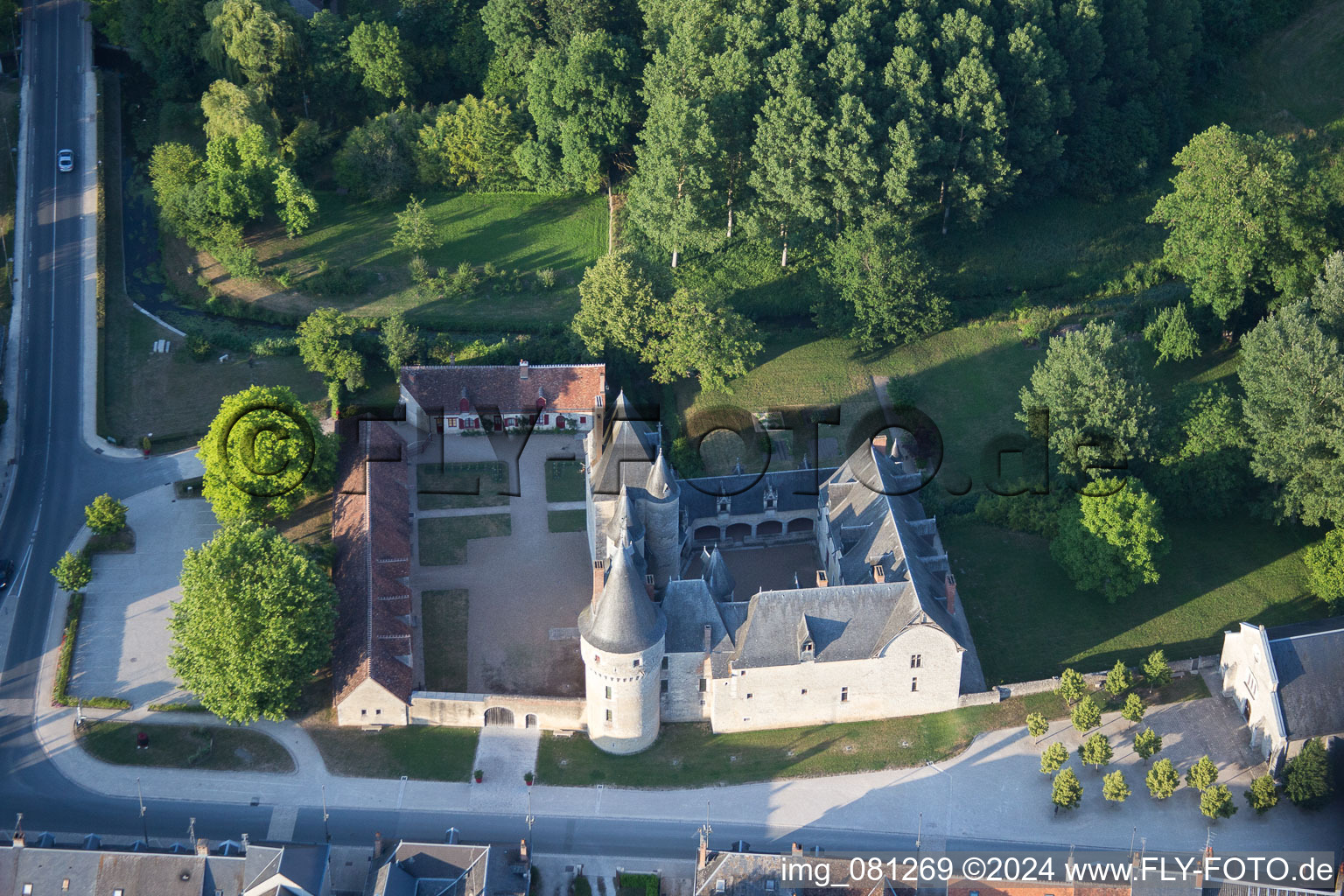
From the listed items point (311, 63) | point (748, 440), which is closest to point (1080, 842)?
point (748, 440)

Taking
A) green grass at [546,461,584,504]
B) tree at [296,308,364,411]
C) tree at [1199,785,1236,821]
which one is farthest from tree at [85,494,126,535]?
tree at [1199,785,1236,821]

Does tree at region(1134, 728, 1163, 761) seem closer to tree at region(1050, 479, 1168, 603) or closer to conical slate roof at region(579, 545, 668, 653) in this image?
tree at region(1050, 479, 1168, 603)

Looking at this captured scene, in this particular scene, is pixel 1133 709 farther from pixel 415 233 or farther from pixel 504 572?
pixel 415 233

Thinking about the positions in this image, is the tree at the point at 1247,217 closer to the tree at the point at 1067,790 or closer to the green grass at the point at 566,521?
the tree at the point at 1067,790

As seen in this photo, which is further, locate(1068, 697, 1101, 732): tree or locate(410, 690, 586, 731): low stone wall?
locate(410, 690, 586, 731): low stone wall

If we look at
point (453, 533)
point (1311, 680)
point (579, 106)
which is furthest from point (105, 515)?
point (1311, 680)
